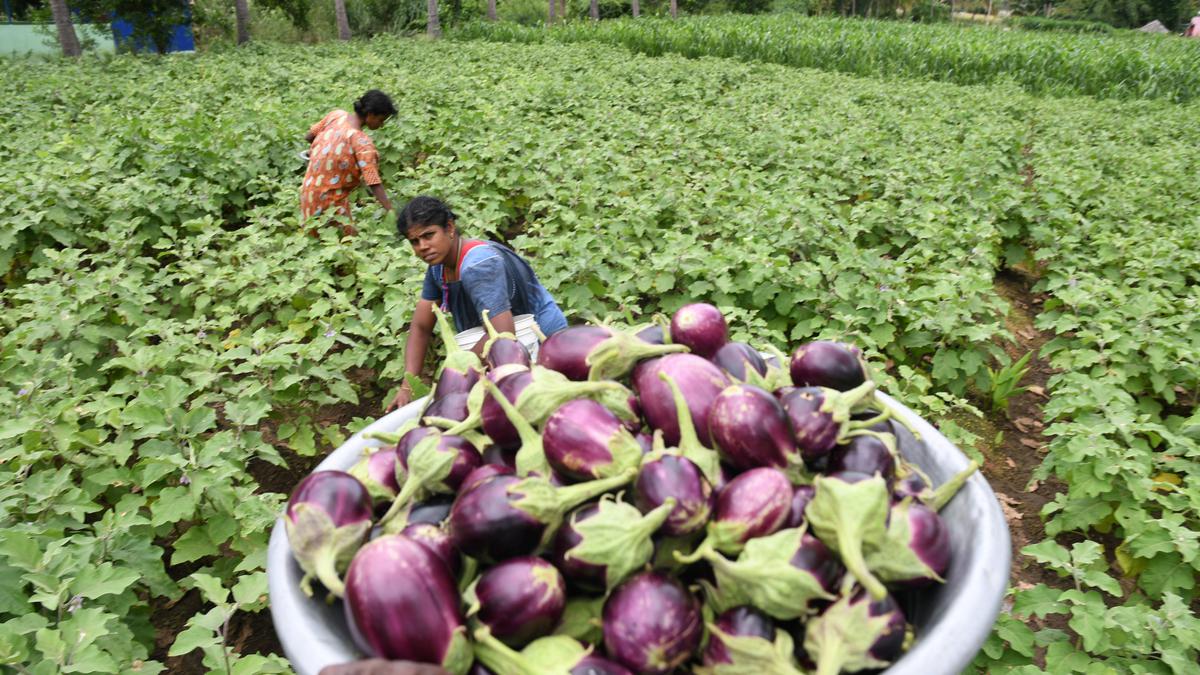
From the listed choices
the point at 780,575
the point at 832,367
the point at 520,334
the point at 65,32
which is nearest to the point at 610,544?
the point at 780,575

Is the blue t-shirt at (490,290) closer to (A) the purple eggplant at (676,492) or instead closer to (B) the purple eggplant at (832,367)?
(B) the purple eggplant at (832,367)

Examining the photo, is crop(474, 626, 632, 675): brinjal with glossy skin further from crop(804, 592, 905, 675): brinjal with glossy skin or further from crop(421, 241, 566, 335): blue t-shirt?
crop(421, 241, 566, 335): blue t-shirt

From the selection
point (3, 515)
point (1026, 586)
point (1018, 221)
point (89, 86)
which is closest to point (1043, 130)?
point (1018, 221)

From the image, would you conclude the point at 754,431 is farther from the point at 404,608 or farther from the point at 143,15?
the point at 143,15

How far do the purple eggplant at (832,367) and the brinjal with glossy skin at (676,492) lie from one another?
0.50 metres

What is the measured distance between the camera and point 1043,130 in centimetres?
978

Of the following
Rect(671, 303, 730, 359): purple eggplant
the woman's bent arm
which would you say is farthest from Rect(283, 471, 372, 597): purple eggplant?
the woman's bent arm

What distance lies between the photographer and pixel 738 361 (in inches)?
66.0

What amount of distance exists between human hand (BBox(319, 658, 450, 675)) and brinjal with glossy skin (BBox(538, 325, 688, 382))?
2.29ft

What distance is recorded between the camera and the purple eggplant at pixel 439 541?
4.24 ft

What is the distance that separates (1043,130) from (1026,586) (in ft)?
28.0

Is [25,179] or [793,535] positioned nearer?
[793,535]

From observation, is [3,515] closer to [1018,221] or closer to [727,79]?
[1018,221]

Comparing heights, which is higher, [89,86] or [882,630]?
[89,86]
